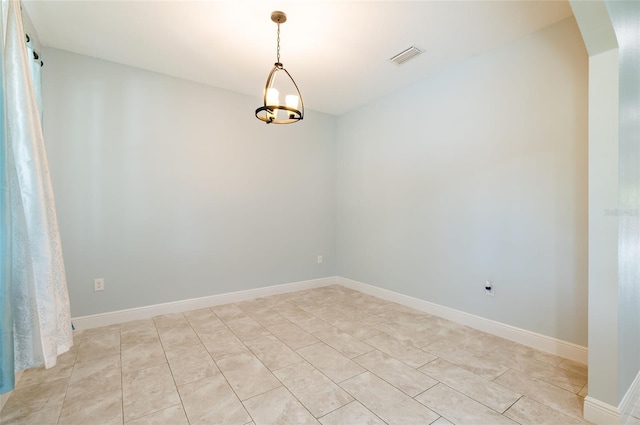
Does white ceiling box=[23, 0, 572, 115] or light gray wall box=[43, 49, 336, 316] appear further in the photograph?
light gray wall box=[43, 49, 336, 316]

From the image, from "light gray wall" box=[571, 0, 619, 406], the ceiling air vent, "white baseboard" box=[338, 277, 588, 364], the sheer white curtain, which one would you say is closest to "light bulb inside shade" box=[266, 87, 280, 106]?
the sheer white curtain

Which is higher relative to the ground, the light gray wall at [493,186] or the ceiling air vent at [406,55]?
the ceiling air vent at [406,55]

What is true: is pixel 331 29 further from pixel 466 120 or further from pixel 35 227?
pixel 35 227

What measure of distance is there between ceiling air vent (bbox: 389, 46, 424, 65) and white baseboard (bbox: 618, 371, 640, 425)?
9.83 ft

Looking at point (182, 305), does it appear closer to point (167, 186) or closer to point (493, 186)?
point (167, 186)

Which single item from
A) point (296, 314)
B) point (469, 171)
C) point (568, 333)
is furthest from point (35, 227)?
point (568, 333)

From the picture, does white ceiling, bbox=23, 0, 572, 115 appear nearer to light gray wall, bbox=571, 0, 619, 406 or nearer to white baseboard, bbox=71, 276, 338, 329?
light gray wall, bbox=571, 0, 619, 406

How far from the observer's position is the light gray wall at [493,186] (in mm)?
2320

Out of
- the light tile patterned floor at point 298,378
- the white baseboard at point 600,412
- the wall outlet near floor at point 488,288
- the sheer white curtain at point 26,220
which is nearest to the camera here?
the sheer white curtain at point 26,220

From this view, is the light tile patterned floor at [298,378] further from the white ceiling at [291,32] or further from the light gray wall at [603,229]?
the white ceiling at [291,32]

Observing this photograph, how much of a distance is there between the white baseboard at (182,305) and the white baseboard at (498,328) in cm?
125

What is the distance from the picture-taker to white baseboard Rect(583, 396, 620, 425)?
157cm

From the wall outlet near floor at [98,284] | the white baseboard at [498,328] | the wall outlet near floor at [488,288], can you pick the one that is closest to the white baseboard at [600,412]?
the white baseboard at [498,328]

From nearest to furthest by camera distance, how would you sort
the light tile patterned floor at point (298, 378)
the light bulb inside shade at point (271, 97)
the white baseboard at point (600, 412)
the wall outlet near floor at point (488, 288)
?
the white baseboard at point (600, 412), the light tile patterned floor at point (298, 378), the light bulb inside shade at point (271, 97), the wall outlet near floor at point (488, 288)
